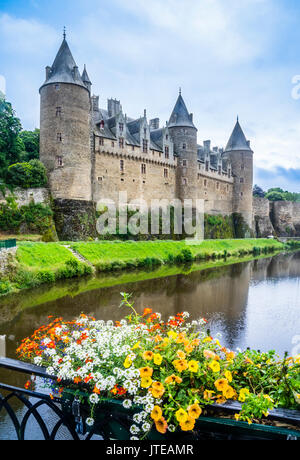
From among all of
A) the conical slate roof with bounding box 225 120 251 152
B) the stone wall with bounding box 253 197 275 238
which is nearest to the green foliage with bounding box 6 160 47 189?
the conical slate roof with bounding box 225 120 251 152

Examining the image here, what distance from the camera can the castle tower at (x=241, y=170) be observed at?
50.0m

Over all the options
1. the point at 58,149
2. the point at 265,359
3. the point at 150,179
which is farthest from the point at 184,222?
the point at 265,359

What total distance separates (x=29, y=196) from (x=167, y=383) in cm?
2433

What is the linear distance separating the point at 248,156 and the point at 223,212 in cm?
972

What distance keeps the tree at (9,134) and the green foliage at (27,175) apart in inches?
61.7

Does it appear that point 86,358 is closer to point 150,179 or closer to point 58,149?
point 58,149

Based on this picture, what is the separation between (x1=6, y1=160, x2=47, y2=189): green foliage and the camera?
2477 cm

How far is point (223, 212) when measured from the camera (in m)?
48.0

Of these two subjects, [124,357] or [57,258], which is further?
[57,258]

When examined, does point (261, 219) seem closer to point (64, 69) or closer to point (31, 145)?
point (31, 145)

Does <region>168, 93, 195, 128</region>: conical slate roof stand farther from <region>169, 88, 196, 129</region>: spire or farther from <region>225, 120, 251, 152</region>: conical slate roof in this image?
<region>225, 120, 251, 152</region>: conical slate roof

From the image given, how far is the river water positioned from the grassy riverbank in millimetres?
1143

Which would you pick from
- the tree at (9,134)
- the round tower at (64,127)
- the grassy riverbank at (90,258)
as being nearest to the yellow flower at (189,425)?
the grassy riverbank at (90,258)

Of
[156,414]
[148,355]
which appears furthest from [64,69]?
[156,414]
